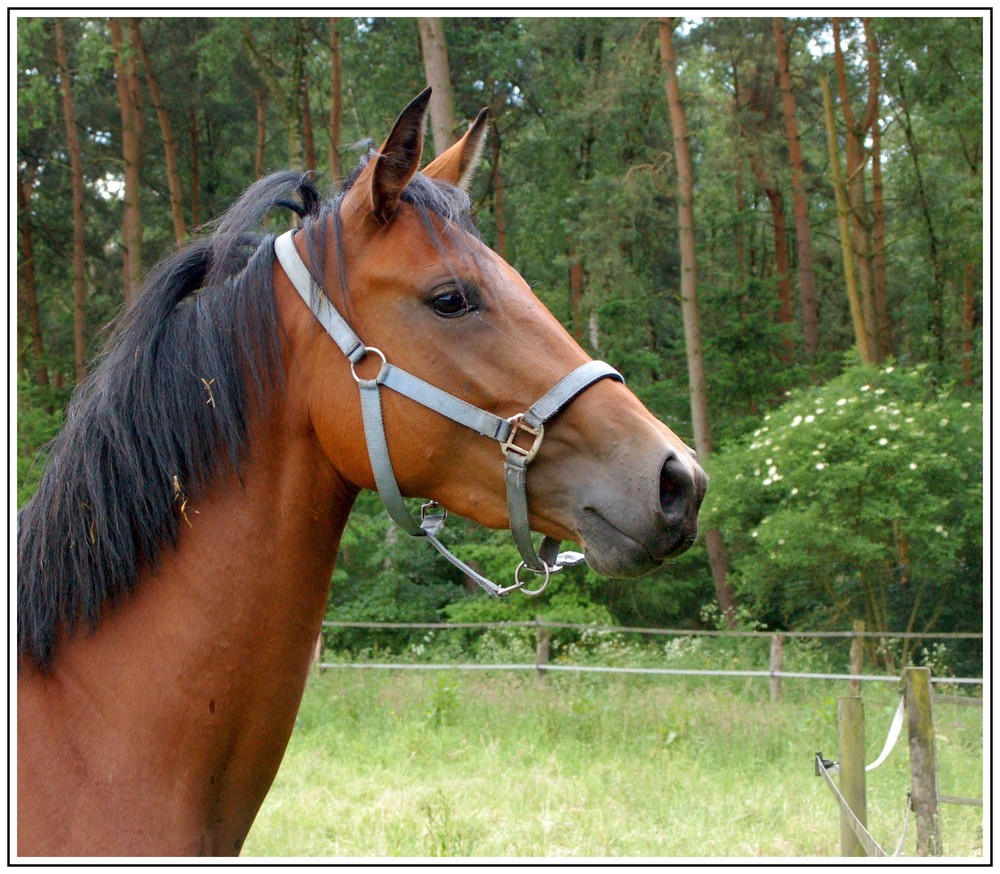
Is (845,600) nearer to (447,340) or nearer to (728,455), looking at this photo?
(728,455)

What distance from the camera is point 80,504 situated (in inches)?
73.7

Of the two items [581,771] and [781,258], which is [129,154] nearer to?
[581,771]

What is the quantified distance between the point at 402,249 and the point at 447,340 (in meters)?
0.25

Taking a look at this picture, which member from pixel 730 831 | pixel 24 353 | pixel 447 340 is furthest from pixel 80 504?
pixel 24 353

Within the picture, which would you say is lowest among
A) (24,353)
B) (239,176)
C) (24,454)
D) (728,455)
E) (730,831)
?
(730,831)

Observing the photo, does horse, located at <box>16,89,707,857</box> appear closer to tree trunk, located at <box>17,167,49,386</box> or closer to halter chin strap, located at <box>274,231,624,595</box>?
halter chin strap, located at <box>274,231,624,595</box>

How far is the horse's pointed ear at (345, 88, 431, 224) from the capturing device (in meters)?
1.88

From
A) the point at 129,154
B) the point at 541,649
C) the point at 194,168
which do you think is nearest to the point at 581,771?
the point at 541,649

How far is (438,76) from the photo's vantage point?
33.3 feet

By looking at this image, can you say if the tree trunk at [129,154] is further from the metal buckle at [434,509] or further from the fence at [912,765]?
the metal buckle at [434,509]

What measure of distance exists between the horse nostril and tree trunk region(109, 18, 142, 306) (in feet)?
42.4

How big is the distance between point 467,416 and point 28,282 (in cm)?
1982

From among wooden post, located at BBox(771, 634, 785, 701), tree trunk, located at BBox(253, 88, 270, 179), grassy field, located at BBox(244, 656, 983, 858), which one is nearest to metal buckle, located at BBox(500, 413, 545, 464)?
grassy field, located at BBox(244, 656, 983, 858)

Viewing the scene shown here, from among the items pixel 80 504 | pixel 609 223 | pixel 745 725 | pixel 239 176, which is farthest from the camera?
pixel 239 176
